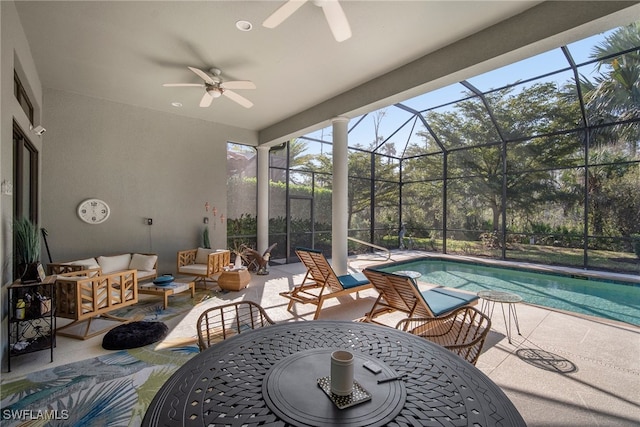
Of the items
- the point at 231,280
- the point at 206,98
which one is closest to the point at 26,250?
the point at 231,280

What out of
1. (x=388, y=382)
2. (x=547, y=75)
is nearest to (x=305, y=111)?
(x=547, y=75)

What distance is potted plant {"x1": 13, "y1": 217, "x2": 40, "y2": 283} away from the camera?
10.00 feet

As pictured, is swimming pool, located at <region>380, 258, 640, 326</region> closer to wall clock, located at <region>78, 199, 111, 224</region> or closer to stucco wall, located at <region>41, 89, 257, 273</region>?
stucco wall, located at <region>41, 89, 257, 273</region>

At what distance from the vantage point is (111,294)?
377 centimetres

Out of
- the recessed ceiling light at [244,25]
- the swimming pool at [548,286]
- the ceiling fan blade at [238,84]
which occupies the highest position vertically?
the recessed ceiling light at [244,25]

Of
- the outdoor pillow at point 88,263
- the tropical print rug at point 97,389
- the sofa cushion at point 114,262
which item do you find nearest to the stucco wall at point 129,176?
the sofa cushion at point 114,262

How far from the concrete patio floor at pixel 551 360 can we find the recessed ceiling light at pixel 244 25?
3817 millimetres

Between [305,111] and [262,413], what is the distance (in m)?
6.10

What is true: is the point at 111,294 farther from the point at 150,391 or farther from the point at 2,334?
the point at 150,391

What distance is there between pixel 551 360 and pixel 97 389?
14.3ft

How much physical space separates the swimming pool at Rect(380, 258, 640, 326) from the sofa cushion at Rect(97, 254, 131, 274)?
19.9ft

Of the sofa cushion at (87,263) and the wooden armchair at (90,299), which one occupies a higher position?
the sofa cushion at (87,263)

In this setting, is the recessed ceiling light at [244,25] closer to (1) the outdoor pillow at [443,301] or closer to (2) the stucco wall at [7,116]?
(2) the stucco wall at [7,116]

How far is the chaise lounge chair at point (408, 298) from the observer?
3.20m
